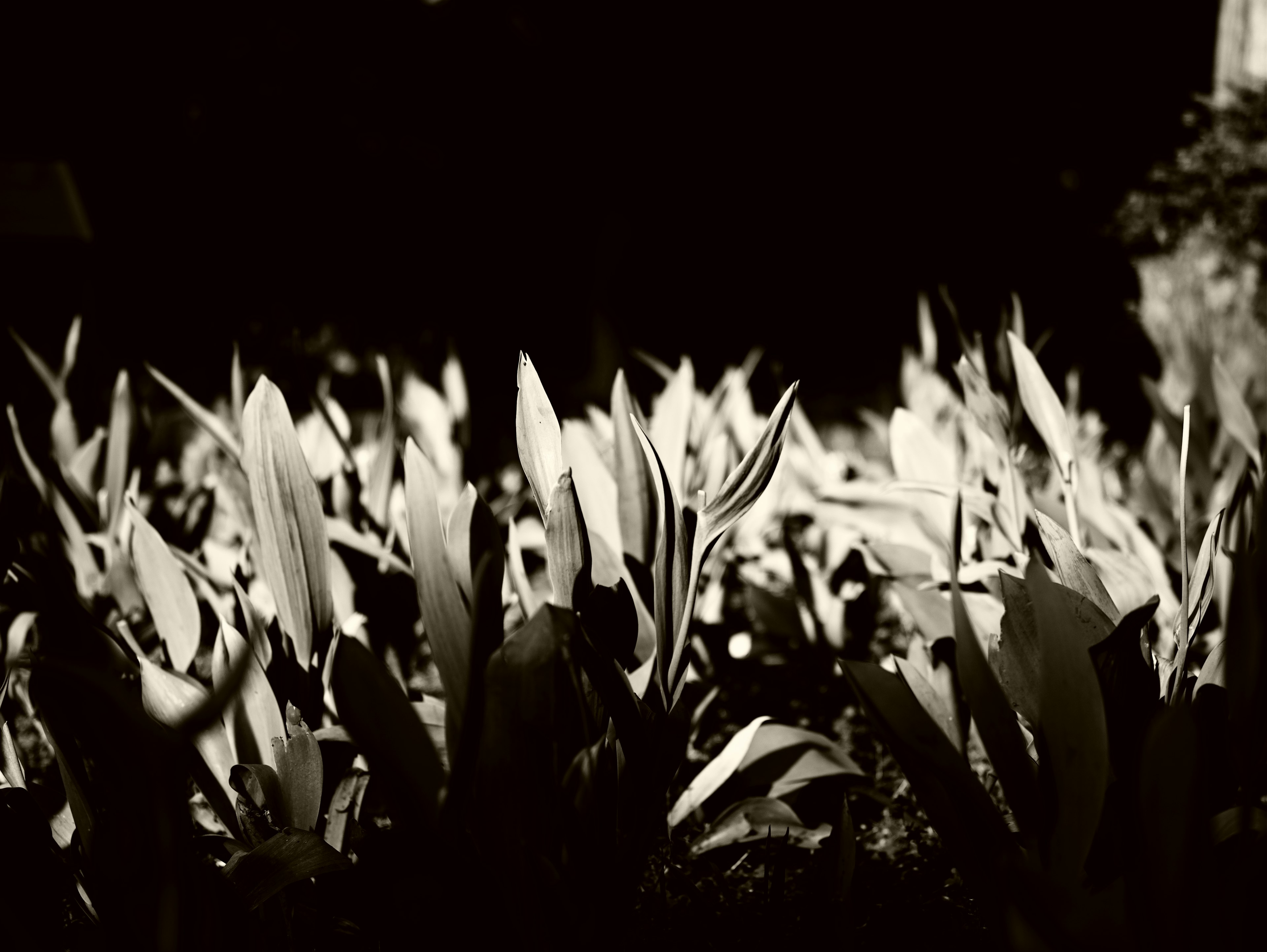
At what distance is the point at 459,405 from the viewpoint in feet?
6.34

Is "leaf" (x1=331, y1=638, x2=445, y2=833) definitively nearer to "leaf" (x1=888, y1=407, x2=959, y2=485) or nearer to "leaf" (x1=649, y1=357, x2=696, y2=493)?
"leaf" (x1=649, y1=357, x2=696, y2=493)

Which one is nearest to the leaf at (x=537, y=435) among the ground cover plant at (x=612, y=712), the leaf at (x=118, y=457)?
the ground cover plant at (x=612, y=712)

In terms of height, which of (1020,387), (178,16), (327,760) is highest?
(178,16)

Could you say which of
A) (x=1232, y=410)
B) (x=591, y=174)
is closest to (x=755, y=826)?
(x=1232, y=410)

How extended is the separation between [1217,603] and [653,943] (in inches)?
38.8

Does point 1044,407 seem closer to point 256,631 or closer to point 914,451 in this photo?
point 914,451

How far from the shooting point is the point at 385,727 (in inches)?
27.8

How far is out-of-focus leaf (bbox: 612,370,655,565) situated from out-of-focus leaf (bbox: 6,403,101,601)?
793 mm

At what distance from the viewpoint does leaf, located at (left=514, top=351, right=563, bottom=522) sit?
904 millimetres

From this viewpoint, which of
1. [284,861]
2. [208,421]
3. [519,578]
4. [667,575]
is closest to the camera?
[284,861]

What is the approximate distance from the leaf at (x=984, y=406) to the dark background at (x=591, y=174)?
2625 mm

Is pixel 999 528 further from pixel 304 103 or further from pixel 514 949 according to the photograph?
pixel 304 103

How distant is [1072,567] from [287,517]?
2.44 feet

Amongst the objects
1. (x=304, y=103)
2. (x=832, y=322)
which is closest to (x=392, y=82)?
(x=304, y=103)
